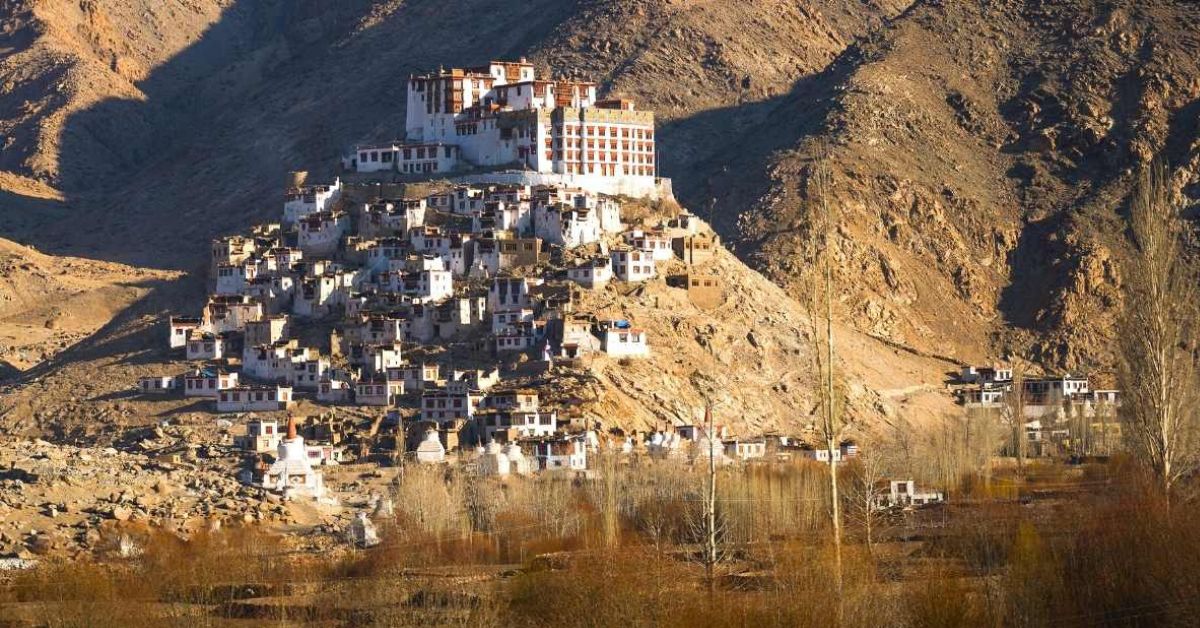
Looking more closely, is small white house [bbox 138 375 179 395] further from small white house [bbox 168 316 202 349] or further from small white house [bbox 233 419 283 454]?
small white house [bbox 233 419 283 454]

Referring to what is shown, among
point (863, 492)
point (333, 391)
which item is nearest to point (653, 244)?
point (333, 391)

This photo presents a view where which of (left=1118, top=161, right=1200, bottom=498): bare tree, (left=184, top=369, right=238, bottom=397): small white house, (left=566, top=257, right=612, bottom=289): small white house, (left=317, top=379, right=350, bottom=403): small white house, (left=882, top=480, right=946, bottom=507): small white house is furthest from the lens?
(left=566, top=257, right=612, bottom=289): small white house

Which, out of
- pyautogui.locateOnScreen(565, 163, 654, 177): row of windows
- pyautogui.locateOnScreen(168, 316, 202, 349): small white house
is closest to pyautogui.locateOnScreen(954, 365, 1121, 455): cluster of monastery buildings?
pyautogui.locateOnScreen(565, 163, 654, 177): row of windows

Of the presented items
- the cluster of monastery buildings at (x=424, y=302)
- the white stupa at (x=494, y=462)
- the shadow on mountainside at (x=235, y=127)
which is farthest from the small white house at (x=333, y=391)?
the shadow on mountainside at (x=235, y=127)

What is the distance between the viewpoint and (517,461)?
81.1 meters

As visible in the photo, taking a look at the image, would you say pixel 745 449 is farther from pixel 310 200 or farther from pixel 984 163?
pixel 984 163

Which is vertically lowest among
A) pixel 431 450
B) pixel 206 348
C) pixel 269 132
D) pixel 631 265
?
pixel 431 450

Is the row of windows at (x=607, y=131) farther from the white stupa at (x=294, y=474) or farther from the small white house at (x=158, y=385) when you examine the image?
the white stupa at (x=294, y=474)

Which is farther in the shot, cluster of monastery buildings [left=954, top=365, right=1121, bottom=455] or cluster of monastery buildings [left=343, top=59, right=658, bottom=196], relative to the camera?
cluster of monastery buildings [left=343, top=59, right=658, bottom=196]

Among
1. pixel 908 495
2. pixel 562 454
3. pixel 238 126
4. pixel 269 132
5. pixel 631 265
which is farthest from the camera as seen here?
pixel 238 126

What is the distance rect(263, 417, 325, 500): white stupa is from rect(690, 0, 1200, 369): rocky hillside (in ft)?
110

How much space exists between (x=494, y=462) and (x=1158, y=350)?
25.4 m

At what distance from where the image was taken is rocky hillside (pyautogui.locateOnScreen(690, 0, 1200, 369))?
11475cm

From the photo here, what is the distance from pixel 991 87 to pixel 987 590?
274 feet
